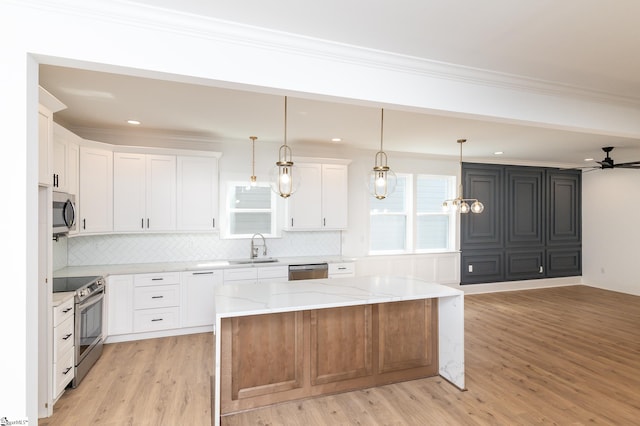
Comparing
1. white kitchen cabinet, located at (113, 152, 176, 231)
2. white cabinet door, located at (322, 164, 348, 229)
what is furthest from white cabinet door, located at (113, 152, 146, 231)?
white cabinet door, located at (322, 164, 348, 229)

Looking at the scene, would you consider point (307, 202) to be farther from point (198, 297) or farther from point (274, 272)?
point (198, 297)

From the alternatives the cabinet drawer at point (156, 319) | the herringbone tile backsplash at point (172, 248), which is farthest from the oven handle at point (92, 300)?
the herringbone tile backsplash at point (172, 248)

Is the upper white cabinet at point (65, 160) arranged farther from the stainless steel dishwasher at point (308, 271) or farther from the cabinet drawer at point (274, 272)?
the stainless steel dishwasher at point (308, 271)

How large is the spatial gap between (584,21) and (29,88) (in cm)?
304

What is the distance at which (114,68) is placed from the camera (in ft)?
6.08

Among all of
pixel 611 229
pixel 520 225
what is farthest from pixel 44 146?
pixel 611 229

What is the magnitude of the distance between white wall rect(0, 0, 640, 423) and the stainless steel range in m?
1.67

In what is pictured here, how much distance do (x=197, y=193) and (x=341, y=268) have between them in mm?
2392

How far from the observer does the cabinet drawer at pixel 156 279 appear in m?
4.18

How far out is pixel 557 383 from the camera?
125 inches

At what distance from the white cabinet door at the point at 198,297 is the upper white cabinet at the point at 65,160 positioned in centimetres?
165
